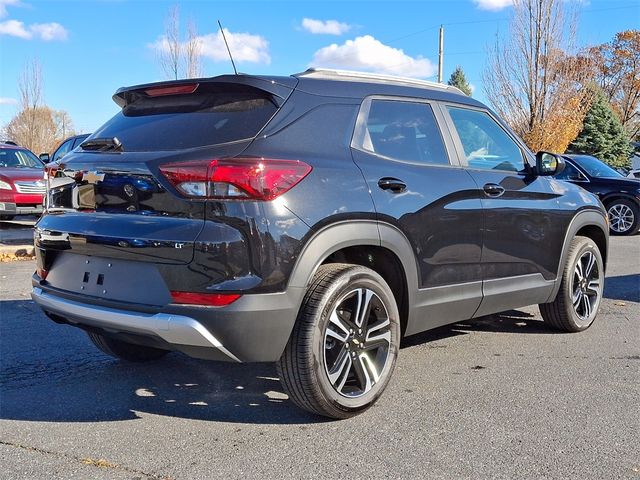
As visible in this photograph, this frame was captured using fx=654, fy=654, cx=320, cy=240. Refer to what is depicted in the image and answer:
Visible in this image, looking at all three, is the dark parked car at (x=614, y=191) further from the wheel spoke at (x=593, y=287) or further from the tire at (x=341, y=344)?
the tire at (x=341, y=344)

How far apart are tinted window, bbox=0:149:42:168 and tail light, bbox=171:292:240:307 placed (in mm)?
12019

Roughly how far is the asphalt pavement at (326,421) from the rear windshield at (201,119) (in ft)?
4.80

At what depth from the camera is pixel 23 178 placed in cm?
1236

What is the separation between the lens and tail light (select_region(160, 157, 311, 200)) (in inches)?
119

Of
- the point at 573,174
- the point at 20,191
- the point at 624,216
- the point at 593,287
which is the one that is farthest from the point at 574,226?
the point at 20,191

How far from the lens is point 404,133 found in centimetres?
396

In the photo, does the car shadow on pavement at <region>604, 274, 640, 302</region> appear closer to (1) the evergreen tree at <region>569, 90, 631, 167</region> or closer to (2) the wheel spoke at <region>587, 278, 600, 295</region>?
(2) the wheel spoke at <region>587, 278, 600, 295</region>

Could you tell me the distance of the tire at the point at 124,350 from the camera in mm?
4289

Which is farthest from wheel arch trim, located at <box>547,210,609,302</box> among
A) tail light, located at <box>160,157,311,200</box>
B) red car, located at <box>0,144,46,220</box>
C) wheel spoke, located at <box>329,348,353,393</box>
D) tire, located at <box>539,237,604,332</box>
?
red car, located at <box>0,144,46,220</box>

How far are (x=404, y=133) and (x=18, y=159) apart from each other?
12376 mm

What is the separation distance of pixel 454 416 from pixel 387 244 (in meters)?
0.99

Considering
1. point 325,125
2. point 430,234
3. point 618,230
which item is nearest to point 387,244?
point 430,234

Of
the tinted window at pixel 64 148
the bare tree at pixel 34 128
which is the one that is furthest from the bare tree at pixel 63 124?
the tinted window at pixel 64 148

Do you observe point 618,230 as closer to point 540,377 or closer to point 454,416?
point 540,377
